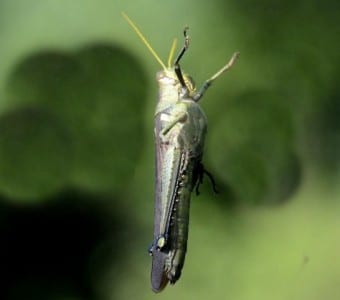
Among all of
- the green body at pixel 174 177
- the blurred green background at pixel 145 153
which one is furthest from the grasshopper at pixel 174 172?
the blurred green background at pixel 145 153

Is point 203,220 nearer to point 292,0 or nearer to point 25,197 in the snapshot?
point 25,197

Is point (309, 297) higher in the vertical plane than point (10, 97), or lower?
lower

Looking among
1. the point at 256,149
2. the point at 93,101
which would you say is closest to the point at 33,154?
the point at 93,101

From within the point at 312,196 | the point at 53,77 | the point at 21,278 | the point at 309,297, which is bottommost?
the point at 309,297

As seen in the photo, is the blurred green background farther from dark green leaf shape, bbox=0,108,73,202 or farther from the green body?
the green body

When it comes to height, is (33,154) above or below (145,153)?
above

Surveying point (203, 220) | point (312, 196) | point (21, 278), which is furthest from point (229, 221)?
point (21, 278)

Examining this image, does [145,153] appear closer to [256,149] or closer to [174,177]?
[256,149]
